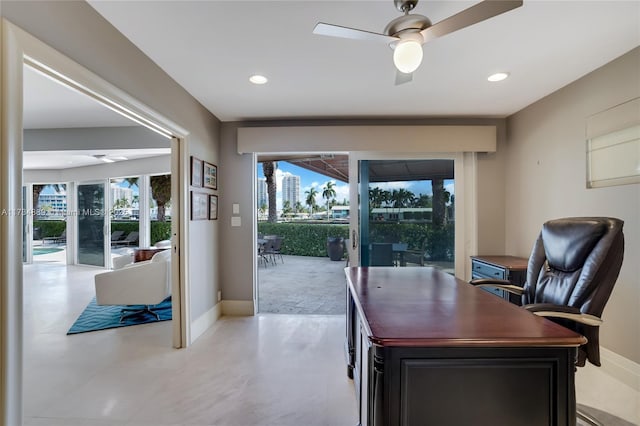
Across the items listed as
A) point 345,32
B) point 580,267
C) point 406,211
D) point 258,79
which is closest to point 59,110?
point 258,79

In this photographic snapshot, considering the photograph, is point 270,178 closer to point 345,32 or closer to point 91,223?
point 91,223

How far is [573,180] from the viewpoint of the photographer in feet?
8.77

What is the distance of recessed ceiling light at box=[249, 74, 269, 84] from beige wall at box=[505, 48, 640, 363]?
2749mm

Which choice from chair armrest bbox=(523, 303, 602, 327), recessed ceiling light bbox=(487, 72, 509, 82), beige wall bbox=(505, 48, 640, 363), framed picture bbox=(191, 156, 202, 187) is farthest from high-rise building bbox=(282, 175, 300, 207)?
chair armrest bbox=(523, 303, 602, 327)

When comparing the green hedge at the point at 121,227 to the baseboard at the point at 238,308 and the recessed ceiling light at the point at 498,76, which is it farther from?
the recessed ceiling light at the point at 498,76

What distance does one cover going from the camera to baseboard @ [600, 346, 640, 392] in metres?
2.15

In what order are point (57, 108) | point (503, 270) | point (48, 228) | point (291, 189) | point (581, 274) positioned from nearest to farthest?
1. point (581, 274)
2. point (503, 270)
3. point (57, 108)
4. point (48, 228)
5. point (291, 189)

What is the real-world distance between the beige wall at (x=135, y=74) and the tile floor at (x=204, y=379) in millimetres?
582

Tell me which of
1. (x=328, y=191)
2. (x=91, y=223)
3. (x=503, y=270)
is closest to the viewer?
(x=503, y=270)

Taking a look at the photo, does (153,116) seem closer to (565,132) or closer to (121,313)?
(121,313)

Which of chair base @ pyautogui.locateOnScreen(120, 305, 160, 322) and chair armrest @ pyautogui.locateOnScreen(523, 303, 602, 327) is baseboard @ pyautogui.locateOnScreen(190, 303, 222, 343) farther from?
chair armrest @ pyautogui.locateOnScreen(523, 303, 602, 327)

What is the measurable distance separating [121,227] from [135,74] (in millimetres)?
5945

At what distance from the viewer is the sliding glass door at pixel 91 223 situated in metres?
6.82

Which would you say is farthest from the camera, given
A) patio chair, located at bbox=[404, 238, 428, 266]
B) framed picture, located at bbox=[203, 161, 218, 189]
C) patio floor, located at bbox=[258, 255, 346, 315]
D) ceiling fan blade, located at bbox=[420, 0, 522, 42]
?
patio floor, located at bbox=[258, 255, 346, 315]
